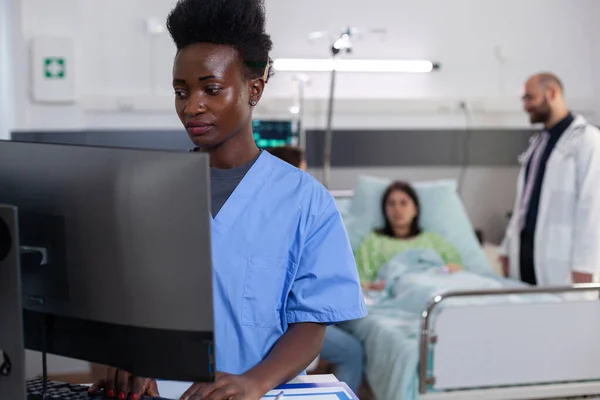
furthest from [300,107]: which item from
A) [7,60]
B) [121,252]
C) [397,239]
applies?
[121,252]

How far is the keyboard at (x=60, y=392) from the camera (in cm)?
122

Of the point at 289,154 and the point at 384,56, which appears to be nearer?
the point at 289,154

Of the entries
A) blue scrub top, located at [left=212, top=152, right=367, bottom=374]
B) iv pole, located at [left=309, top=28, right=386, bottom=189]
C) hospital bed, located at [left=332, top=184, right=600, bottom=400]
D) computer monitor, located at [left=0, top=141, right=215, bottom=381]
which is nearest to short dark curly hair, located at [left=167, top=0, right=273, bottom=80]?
blue scrub top, located at [left=212, top=152, right=367, bottom=374]

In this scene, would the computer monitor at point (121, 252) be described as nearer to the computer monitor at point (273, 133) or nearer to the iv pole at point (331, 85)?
the iv pole at point (331, 85)

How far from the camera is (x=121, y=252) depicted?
3.34 ft

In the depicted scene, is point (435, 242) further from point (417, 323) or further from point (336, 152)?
point (417, 323)

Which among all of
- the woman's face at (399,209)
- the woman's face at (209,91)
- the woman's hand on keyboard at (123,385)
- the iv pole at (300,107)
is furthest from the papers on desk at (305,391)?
the iv pole at (300,107)

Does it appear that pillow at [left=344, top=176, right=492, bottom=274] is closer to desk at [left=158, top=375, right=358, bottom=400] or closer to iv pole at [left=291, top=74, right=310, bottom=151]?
iv pole at [left=291, top=74, right=310, bottom=151]

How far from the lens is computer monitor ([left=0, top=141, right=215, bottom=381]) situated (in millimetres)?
990

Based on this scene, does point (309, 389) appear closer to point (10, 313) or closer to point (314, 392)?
point (314, 392)

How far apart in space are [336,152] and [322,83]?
0.41 m

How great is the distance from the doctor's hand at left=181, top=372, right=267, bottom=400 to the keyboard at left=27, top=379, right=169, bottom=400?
0.41ft

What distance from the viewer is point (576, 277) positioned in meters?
3.51

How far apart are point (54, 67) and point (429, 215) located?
2180 mm
